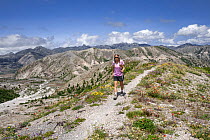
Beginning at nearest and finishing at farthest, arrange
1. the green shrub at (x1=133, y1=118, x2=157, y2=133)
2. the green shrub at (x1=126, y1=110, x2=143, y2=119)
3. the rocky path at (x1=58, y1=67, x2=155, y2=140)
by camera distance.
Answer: the green shrub at (x1=133, y1=118, x2=157, y2=133) → the rocky path at (x1=58, y1=67, x2=155, y2=140) → the green shrub at (x1=126, y1=110, x2=143, y2=119)

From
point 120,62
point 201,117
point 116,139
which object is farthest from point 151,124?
point 120,62

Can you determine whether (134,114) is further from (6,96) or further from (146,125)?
(6,96)

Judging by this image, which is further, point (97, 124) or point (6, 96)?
point (6, 96)

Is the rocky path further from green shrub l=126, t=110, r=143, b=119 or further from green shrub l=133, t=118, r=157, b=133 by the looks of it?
green shrub l=133, t=118, r=157, b=133

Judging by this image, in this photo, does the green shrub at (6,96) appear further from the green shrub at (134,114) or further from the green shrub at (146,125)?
the green shrub at (146,125)

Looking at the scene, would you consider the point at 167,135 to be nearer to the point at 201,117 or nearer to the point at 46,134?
the point at 201,117

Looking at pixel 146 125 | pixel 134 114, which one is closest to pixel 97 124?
pixel 134 114

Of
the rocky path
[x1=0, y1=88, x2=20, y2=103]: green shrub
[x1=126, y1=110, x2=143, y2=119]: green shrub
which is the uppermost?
[x1=126, y1=110, x2=143, y2=119]: green shrub

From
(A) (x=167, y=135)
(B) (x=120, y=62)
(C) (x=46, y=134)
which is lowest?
(C) (x=46, y=134)

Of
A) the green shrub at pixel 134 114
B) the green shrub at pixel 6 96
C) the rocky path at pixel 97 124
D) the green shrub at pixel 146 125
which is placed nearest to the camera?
the green shrub at pixel 146 125

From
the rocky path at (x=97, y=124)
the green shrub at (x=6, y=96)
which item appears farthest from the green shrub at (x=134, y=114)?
the green shrub at (x=6, y=96)

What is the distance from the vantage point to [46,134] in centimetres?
998

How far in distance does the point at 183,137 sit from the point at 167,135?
32.5 inches

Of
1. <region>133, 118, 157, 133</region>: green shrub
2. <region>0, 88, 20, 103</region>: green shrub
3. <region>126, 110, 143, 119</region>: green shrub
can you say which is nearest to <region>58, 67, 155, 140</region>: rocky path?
<region>126, 110, 143, 119</region>: green shrub
